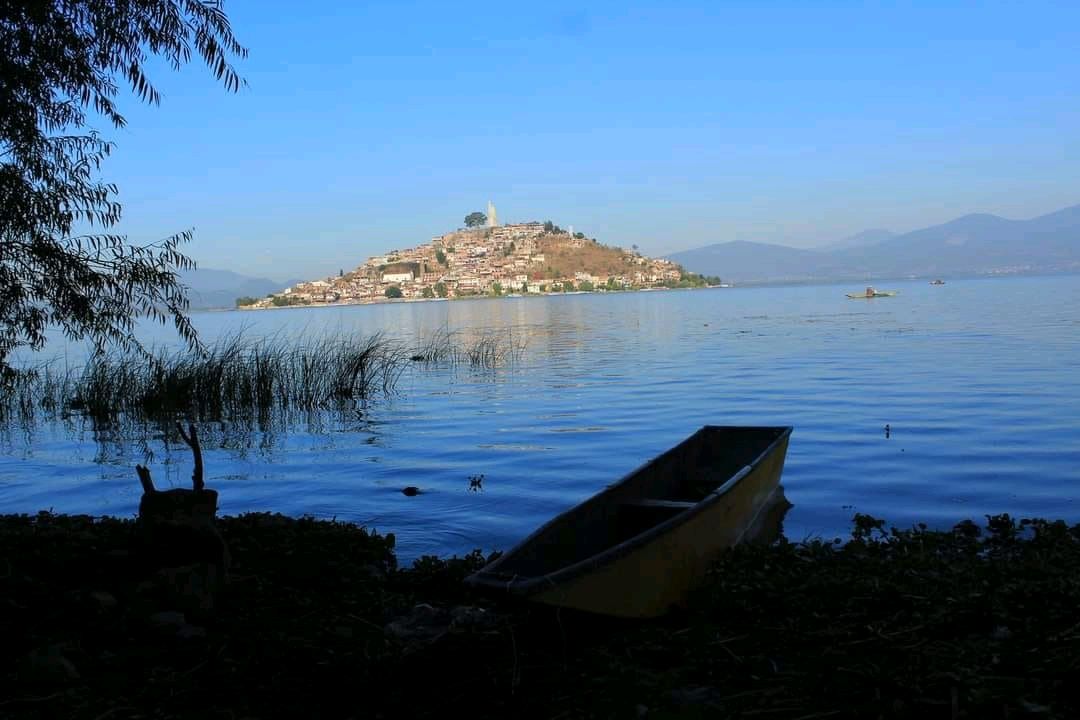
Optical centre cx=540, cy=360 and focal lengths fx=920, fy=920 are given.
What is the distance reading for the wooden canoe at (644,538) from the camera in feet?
16.3

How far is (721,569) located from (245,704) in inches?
132

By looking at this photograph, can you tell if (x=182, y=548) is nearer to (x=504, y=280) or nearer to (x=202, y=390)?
(x=202, y=390)

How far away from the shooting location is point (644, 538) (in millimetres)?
5449

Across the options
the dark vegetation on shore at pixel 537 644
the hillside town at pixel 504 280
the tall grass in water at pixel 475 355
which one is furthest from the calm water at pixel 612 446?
the hillside town at pixel 504 280

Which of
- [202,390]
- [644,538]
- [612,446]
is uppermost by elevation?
[202,390]

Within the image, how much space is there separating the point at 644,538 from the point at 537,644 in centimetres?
88

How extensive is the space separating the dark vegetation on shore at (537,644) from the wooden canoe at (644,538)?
0.16m

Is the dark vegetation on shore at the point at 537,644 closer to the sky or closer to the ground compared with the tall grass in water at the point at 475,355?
closer to the ground

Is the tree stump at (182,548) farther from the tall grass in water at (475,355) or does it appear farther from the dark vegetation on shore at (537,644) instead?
the tall grass in water at (475,355)

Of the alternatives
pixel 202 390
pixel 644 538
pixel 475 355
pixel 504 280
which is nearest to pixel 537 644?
pixel 644 538

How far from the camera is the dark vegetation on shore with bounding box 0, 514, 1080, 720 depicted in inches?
169

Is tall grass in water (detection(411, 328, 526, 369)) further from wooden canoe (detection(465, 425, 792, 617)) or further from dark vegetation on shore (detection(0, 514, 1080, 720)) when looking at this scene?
dark vegetation on shore (detection(0, 514, 1080, 720))

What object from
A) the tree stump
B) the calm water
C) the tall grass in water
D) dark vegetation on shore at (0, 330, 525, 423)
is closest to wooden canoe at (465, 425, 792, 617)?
the calm water

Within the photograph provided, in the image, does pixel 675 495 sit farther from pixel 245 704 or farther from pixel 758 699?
pixel 245 704
